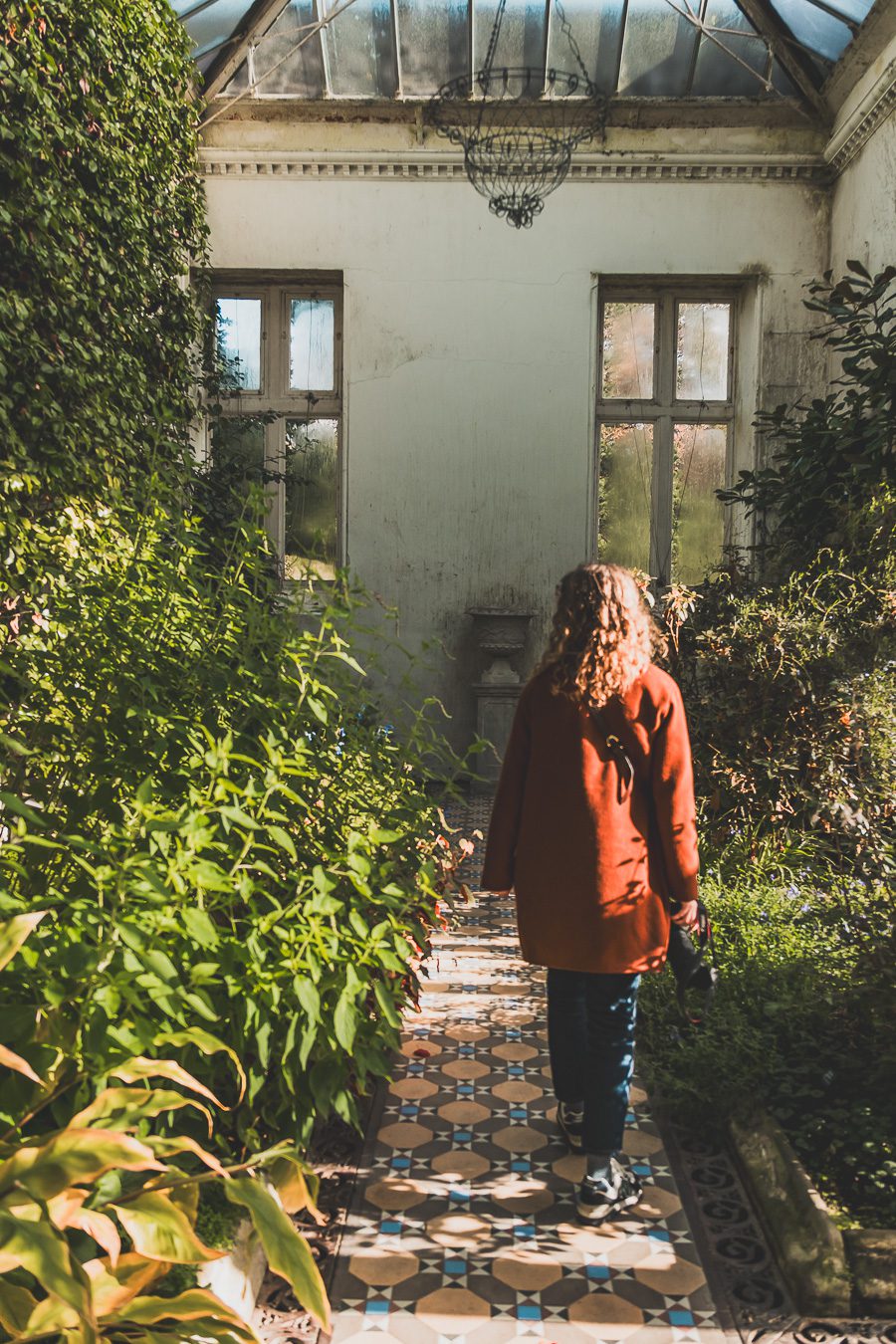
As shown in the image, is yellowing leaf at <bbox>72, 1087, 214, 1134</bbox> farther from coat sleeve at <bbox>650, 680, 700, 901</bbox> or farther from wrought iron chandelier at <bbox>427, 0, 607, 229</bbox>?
wrought iron chandelier at <bbox>427, 0, 607, 229</bbox>

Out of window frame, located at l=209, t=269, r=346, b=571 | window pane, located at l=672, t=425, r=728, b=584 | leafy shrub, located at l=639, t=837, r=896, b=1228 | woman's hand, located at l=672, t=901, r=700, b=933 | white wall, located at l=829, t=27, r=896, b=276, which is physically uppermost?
white wall, located at l=829, t=27, r=896, b=276

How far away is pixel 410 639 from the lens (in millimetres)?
9273

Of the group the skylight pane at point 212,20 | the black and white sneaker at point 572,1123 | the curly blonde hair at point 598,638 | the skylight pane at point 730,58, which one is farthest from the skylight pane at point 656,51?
the black and white sneaker at point 572,1123

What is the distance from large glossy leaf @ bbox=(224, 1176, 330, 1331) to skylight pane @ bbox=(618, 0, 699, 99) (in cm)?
934

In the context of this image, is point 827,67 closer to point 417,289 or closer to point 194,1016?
point 417,289

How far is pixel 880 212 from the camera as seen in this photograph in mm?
7891

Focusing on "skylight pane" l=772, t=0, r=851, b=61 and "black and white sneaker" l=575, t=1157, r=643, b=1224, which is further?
"skylight pane" l=772, t=0, r=851, b=61

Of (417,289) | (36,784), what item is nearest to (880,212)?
(417,289)

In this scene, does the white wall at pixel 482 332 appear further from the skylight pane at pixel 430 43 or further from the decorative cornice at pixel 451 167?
the skylight pane at pixel 430 43

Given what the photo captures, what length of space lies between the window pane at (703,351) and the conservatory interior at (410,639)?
50 mm

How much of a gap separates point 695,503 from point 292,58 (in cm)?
502

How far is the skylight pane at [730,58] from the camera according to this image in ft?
28.3

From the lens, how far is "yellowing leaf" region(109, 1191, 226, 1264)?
183cm

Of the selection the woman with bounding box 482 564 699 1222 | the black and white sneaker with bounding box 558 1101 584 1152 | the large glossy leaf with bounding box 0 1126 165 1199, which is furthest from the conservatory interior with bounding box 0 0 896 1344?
the woman with bounding box 482 564 699 1222
